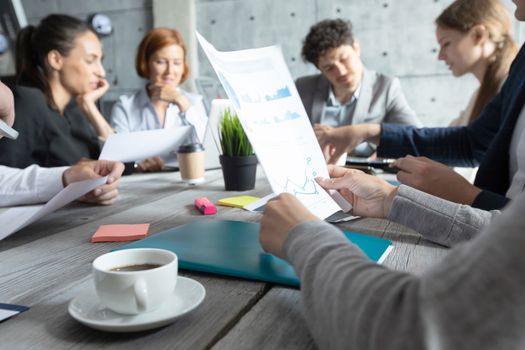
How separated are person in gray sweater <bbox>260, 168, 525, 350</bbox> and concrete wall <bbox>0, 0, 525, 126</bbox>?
11.7 feet

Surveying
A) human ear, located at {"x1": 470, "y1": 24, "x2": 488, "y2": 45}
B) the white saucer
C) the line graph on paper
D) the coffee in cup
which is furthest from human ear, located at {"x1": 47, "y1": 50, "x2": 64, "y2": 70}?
human ear, located at {"x1": 470, "y1": 24, "x2": 488, "y2": 45}

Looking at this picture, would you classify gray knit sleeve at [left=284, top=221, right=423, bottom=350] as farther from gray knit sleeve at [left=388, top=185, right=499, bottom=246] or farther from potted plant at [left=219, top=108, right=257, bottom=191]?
potted plant at [left=219, top=108, right=257, bottom=191]

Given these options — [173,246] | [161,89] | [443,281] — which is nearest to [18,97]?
[161,89]

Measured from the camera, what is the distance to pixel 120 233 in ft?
2.78

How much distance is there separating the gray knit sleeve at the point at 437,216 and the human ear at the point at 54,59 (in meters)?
1.96

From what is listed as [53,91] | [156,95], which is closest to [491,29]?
[156,95]

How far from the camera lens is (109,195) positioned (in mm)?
1191

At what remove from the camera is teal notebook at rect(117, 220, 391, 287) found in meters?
0.63

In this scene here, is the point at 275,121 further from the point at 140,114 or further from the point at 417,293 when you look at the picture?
the point at 140,114

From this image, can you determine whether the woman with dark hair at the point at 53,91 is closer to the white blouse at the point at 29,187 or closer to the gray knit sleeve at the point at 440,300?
the white blouse at the point at 29,187

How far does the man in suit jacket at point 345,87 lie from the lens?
2689 mm

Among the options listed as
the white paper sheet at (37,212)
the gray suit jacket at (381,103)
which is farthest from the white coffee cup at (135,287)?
the gray suit jacket at (381,103)

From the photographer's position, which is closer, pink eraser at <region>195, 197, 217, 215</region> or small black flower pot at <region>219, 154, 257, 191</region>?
pink eraser at <region>195, 197, 217, 215</region>

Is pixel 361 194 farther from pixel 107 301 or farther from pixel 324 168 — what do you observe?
pixel 107 301
